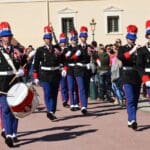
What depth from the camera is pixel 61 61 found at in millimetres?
14586

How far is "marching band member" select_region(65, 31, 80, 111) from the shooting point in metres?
15.9

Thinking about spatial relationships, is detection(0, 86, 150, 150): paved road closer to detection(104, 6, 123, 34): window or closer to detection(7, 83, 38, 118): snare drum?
detection(7, 83, 38, 118): snare drum

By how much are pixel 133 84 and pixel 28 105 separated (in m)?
2.61

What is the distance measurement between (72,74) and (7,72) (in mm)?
5587

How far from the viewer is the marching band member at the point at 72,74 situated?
15891mm

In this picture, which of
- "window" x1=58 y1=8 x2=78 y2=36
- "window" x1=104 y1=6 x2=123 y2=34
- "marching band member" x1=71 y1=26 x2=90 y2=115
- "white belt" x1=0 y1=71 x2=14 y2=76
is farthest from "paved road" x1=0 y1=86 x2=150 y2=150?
"window" x1=58 y1=8 x2=78 y2=36

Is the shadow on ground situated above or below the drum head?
below

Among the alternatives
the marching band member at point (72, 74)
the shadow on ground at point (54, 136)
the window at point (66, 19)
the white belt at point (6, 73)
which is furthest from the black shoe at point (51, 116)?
the window at point (66, 19)

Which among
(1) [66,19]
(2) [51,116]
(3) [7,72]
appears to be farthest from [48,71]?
(1) [66,19]

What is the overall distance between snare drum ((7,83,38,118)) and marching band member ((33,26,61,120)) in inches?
134

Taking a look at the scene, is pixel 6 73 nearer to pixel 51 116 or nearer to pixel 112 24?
pixel 51 116

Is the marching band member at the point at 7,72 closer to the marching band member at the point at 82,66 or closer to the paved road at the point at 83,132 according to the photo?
the paved road at the point at 83,132

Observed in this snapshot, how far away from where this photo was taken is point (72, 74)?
16531 millimetres

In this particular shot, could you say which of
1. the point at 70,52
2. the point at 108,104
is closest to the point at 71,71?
the point at 70,52
